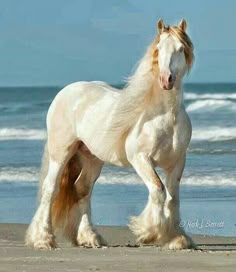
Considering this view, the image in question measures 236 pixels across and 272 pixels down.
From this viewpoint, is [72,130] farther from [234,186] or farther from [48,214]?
[234,186]

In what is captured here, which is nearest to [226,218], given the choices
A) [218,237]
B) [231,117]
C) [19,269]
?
[218,237]

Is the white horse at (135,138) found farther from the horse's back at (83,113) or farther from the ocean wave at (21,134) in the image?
the ocean wave at (21,134)

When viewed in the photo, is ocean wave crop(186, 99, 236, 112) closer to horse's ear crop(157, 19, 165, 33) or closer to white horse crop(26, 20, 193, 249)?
white horse crop(26, 20, 193, 249)

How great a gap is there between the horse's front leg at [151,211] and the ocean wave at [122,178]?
6767 mm

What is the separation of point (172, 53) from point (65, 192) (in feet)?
6.68

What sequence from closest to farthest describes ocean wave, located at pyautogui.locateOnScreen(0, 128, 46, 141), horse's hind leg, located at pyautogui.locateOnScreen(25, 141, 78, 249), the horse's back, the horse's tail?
the horse's back, horse's hind leg, located at pyautogui.locateOnScreen(25, 141, 78, 249), the horse's tail, ocean wave, located at pyautogui.locateOnScreen(0, 128, 46, 141)

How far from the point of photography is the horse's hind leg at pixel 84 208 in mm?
8973

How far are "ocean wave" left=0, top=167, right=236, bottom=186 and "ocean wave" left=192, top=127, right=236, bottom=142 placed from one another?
8320 mm

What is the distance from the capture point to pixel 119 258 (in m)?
7.55

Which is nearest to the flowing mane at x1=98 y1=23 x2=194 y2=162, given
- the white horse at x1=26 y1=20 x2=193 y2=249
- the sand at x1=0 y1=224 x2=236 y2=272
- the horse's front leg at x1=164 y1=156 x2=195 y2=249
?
the white horse at x1=26 y1=20 x2=193 y2=249

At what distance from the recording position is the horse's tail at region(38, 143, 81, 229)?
361 inches

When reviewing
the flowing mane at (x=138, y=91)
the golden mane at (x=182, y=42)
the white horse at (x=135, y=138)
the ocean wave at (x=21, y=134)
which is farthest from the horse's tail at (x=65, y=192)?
the ocean wave at (x=21, y=134)

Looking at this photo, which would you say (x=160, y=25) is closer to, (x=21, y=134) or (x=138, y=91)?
(x=138, y=91)

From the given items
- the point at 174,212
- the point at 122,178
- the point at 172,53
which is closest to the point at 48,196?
the point at 174,212
